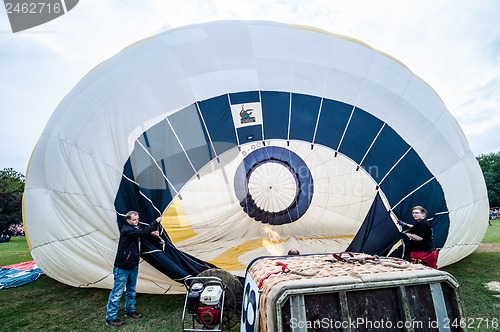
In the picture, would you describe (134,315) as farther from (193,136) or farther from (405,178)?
(405,178)

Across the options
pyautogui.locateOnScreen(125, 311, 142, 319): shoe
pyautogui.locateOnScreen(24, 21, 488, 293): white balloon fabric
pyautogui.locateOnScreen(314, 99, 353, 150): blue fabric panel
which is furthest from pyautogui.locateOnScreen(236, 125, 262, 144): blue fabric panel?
pyautogui.locateOnScreen(125, 311, 142, 319): shoe

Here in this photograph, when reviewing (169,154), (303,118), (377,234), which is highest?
(303,118)

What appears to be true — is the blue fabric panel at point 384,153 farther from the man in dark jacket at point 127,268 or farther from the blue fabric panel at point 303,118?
the man in dark jacket at point 127,268

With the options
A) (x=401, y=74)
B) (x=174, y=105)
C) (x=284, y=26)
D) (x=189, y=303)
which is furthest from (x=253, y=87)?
(x=189, y=303)

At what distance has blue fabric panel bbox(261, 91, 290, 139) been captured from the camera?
4590 mm

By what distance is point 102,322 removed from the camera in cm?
358

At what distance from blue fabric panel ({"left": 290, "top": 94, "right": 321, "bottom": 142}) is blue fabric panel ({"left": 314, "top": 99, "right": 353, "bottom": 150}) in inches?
3.6

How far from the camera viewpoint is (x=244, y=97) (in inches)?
183

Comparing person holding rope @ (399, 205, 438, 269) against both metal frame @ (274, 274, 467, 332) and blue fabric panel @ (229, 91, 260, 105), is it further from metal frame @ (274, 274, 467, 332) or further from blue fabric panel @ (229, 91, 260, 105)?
blue fabric panel @ (229, 91, 260, 105)

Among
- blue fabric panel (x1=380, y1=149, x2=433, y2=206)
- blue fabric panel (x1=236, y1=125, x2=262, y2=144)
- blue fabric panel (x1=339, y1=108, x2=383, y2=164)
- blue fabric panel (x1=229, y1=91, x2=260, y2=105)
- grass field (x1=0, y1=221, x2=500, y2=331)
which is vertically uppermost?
blue fabric panel (x1=229, y1=91, x2=260, y2=105)

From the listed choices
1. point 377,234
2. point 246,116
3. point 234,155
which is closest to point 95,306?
point 234,155

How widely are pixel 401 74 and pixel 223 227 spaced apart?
397 centimetres

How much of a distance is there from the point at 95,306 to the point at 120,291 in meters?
0.98

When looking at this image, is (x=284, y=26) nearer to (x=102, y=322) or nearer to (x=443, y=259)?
(x=443, y=259)
